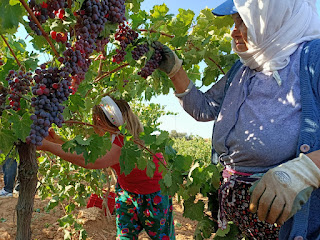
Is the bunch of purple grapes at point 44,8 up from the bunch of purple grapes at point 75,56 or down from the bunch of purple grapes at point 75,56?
up

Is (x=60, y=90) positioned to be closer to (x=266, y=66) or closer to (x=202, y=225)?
(x=266, y=66)

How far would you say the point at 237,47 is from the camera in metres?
1.70

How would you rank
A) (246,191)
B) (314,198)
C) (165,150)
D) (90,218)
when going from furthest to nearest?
(90,218)
(165,150)
(246,191)
(314,198)

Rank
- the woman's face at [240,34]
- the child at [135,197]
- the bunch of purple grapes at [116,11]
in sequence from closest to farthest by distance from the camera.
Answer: the bunch of purple grapes at [116,11] < the woman's face at [240,34] < the child at [135,197]

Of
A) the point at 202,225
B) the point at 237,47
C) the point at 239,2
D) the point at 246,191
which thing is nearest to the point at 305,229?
the point at 246,191

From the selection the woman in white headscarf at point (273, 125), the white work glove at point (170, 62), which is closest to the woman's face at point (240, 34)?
the woman in white headscarf at point (273, 125)

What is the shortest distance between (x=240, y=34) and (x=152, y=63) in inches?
24.5

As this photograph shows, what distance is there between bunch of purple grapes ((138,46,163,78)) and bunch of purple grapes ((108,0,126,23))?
48 cm

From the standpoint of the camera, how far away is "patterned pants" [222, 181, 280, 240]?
58.8 inches

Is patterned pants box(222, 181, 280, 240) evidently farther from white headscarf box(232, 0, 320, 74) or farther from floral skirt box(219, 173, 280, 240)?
white headscarf box(232, 0, 320, 74)

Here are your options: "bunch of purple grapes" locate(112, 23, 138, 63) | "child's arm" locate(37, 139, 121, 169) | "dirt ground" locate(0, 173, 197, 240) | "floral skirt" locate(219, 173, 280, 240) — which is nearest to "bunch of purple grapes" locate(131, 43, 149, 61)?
"bunch of purple grapes" locate(112, 23, 138, 63)

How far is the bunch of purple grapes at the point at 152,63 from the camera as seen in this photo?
1902 millimetres

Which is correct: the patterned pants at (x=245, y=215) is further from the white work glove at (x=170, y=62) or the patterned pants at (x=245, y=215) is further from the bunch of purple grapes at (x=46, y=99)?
the bunch of purple grapes at (x=46, y=99)

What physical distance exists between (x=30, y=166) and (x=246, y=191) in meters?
1.23
